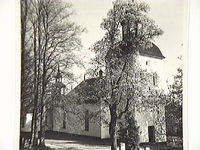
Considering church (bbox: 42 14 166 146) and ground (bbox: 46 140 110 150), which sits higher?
church (bbox: 42 14 166 146)

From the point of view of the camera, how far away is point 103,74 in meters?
1.51

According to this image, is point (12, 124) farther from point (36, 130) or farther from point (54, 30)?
point (54, 30)

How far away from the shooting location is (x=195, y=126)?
4.83 feet

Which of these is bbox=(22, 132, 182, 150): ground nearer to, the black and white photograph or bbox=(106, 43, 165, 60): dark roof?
the black and white photograph

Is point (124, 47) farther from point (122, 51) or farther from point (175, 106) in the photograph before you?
point (175, 106)

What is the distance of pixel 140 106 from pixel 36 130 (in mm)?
622

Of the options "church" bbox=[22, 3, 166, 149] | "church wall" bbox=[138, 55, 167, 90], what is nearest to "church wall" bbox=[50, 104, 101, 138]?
"church" bbox=[22, 3, 166, 149]

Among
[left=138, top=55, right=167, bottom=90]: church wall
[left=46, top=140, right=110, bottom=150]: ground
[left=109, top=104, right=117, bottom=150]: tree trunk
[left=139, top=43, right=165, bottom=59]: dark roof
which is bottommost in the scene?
[left=46, top=140, right=110, bottom=150]: ground

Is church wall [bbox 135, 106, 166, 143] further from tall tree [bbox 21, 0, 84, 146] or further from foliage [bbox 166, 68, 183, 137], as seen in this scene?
tall tree [bbox 21, 0, 84, 146]

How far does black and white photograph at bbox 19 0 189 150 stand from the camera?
1.48m

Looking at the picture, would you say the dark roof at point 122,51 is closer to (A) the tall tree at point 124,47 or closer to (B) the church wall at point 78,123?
(A) the tall tree at point 124,47

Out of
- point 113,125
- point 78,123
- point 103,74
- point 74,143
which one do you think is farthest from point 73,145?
point 103,74

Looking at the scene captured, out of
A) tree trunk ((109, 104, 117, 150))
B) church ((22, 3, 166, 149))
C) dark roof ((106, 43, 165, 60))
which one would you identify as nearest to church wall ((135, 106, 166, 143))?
church ((22, 3, 166, 149))

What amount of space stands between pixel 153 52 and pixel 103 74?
0.31 m
